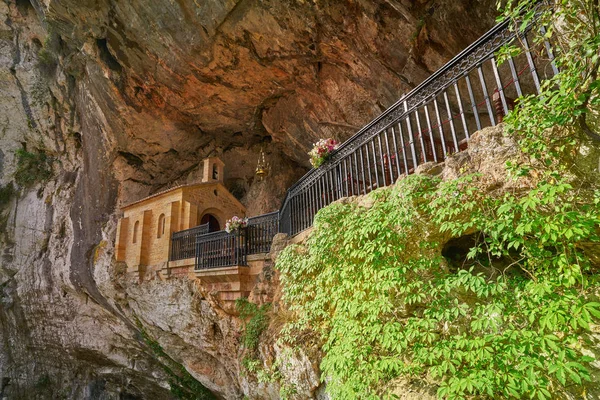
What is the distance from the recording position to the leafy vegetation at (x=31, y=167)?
17953mm

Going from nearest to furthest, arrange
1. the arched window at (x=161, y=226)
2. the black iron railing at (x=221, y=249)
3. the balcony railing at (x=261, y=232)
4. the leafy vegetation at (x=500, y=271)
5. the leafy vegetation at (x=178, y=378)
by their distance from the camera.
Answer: the leafy vegetation at (x=500, y=271), the black iron railing at (x=221, y=249), the balcony railing at (x=261, y=232), the leafy vegetation at (x=178, y=378), the arched window at (x=161, y=226)

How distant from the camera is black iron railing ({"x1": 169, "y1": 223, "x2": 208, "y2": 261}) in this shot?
417 inches

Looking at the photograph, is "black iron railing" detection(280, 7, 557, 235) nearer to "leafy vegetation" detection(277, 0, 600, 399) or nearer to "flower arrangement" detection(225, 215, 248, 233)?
"leafy vegetation" detection(277, 0, 600, 399)

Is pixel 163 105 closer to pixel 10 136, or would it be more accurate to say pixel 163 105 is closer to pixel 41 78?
pixel 41 78

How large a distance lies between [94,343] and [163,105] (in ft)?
37.6

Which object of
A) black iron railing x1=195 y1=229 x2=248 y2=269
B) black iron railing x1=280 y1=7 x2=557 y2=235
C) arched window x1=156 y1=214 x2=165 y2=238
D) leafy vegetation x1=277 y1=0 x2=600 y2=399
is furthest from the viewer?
arched window x1=156 y1=214 x2=165 y2=238

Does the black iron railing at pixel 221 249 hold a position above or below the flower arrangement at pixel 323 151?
below

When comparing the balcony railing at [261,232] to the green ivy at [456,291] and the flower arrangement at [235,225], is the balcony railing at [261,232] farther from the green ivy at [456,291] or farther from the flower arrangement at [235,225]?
the green ivy at [456,291]

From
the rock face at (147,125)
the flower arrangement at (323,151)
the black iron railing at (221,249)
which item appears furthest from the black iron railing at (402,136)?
the rock face at (147,125)

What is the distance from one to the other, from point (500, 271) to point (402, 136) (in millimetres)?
2080

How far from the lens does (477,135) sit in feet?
11.0

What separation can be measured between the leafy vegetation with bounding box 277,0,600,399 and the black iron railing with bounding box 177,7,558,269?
44 cm

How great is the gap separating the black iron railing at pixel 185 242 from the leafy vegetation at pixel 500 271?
7475 millimetres

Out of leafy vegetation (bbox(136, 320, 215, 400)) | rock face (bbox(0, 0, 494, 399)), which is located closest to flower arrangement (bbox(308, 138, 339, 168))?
rock face (bbox(0, 0, 494, 399))
